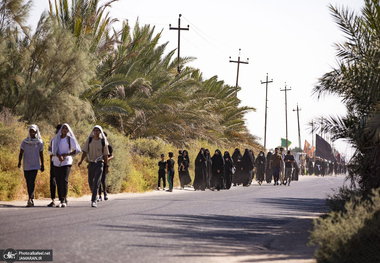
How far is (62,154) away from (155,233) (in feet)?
16.1

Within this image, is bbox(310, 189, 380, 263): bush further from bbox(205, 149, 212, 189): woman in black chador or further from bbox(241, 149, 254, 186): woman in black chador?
bbox(241, 149, 254, 186): woman in black chador

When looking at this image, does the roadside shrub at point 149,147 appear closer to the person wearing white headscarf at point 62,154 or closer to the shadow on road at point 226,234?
the person wearing white headscarf at point 62,154

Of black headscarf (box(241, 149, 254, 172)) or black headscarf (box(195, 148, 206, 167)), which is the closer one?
black headscarf (box(195, 148, 206, 167))

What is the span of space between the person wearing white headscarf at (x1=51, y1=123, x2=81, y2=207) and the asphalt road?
0.62 meters

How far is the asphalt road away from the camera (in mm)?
7453

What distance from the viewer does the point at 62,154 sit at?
1362cm

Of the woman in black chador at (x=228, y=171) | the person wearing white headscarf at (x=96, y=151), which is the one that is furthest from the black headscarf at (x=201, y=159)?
the person wearing white headscarf at (x=96, y=151)

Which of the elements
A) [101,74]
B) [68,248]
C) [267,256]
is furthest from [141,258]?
[101,74]
